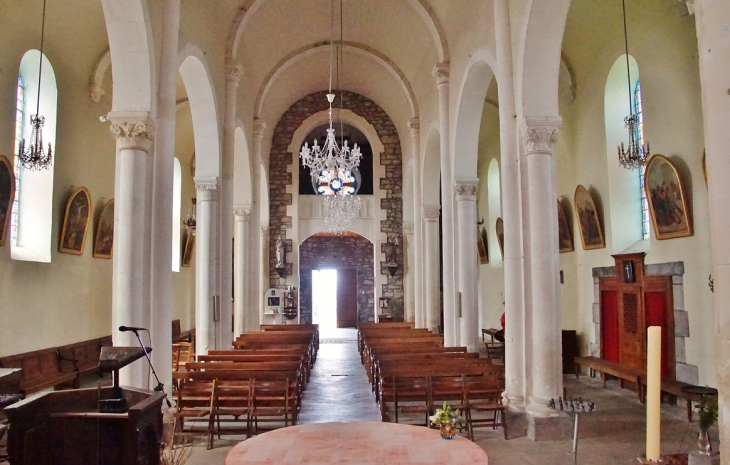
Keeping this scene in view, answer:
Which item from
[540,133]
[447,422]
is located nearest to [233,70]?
[540,133]

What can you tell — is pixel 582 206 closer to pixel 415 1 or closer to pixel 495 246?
pixel 415 1

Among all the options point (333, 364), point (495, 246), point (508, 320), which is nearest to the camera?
point (508, 320)

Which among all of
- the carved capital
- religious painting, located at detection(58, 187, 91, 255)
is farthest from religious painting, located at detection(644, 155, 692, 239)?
religious painting, located at detection(58, 187, 91, 255)

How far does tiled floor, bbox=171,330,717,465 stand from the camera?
6203 millimetres

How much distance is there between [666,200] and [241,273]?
10095 millimetres

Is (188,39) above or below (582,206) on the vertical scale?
above

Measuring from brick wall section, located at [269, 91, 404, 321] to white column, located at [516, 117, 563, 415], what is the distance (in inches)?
514

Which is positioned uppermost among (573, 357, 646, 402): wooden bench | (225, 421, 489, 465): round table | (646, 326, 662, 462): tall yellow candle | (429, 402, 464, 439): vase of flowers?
(646, 326, 662, 462): tall yellow candle

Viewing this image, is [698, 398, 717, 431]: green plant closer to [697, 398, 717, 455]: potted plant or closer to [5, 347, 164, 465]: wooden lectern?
[697, 398, 717, 455]: potted plant

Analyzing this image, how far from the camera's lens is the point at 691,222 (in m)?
8.26

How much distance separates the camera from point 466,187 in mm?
11203

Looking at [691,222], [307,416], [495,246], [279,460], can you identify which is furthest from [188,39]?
[495,246]

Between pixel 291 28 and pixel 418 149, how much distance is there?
15.1 ft

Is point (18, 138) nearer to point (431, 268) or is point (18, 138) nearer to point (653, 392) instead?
point (431, 268)
